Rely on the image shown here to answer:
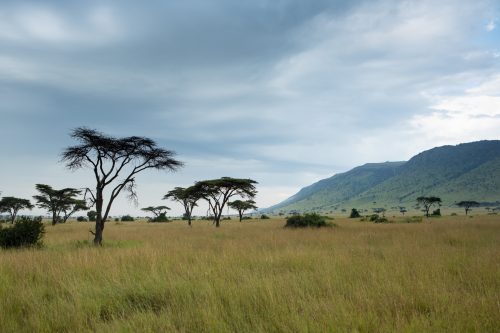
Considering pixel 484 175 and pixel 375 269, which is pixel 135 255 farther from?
pixel 484 175

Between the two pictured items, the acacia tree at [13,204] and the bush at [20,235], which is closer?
the bush at [20,235]

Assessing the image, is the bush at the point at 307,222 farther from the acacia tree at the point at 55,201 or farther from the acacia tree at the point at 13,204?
the acacia tree at the point at 13,204

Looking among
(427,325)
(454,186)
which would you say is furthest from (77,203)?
(454,186)

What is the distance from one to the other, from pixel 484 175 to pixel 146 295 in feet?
753

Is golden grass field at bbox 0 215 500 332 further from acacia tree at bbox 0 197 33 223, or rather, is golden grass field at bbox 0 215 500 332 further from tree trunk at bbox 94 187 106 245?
acacia tree at bbox 0 197 33 223

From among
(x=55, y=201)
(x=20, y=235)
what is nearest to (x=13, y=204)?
(x=55, y=201)

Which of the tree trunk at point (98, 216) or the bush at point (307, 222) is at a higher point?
the tree trunk at point (98, 216)

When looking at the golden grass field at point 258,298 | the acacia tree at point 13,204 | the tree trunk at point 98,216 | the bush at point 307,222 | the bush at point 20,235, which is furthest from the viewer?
the acacia tree at point 13,204

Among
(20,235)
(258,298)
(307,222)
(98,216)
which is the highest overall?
(98,216)

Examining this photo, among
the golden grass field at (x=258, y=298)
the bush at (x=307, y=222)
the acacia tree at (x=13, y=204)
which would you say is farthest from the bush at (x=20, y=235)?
the acacia tree at (x=13, y=204)

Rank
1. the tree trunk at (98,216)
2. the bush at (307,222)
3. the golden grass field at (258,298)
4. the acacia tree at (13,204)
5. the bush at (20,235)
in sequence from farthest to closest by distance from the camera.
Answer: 1. the acacia tree at (13,204)
2. the bush at (307,222)
3. the tree trunk at (98,216)
4. the bush at (20,235)
5. the golden grass field at (258,298)

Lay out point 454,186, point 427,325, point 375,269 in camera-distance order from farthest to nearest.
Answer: point 454,186 → point 375,269 → point 427,325

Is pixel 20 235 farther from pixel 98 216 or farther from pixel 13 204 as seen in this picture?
pixel 13 204

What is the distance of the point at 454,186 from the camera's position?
186 meters
